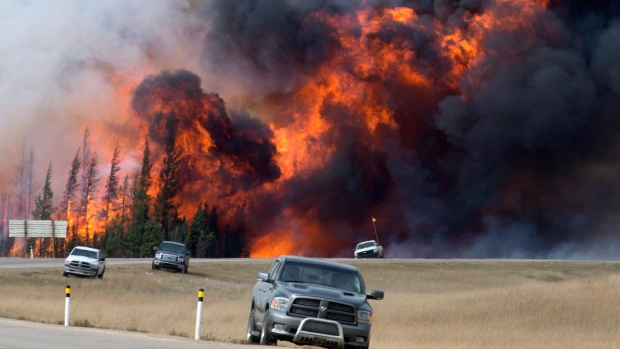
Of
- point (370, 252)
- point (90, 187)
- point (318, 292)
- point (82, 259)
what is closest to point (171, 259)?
point (82, 259)

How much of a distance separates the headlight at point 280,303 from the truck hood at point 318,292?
110 mm

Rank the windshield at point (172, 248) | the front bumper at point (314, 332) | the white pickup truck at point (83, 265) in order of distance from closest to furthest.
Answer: the front bumper at point (314, 332) < the white pickup truck at point (83, 265) < the windshield at point (172, 248)

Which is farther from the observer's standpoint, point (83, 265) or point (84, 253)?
point (84, 253)

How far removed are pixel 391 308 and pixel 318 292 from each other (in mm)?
20211

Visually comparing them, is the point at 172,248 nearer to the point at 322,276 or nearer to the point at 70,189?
the point at 322,276

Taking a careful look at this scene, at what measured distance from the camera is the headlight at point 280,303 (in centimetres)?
1966

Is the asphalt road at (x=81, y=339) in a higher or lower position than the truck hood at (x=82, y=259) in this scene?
lower

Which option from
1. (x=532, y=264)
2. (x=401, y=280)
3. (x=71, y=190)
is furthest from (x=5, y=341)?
(x=71, y=190)

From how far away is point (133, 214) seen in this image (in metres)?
121

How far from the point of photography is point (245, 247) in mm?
114125

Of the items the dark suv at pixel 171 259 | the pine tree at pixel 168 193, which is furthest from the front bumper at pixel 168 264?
the pine tree at pixel 168 193

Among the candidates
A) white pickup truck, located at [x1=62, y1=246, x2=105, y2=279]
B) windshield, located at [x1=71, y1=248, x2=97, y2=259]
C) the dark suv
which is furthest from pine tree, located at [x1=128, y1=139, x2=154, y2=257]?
white pickup truck, located at [x1=62, y1=246, x2=105, y2=279]

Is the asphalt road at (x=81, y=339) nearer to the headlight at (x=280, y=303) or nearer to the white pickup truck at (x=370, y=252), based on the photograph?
the headlight at (x=280, y=303)

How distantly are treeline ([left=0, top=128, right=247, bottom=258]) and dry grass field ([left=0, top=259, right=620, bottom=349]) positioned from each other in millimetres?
49555
